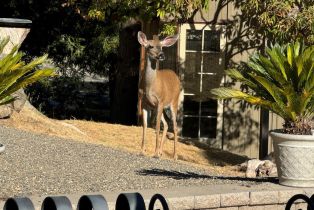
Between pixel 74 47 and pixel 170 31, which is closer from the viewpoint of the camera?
pixel 170 31

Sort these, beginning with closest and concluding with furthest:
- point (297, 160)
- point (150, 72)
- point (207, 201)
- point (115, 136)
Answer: point (207, 201)
point (297, 160)
point (150, 72)
point (115, 136)

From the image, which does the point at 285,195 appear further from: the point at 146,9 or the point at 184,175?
the point at 146,9

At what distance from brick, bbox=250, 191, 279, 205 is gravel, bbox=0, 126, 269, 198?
0.72 m

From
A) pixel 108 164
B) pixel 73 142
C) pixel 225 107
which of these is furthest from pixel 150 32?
pixel 108 164

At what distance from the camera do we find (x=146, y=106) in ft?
43.5

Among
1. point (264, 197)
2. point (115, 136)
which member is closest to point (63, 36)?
point (115, 136)

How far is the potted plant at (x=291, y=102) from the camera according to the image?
992cm

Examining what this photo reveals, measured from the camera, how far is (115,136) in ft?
51.1

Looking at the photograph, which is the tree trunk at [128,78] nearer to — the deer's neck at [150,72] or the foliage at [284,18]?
the foliage at [284,18]

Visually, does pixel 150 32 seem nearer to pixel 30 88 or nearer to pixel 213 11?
pixel 213 11

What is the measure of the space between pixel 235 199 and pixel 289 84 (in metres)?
1.71

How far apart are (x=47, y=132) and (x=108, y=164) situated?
332 cm

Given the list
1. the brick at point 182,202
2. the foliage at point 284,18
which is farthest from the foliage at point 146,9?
the brick at point 182,202

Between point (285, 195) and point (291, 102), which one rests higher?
point (291, 102)
